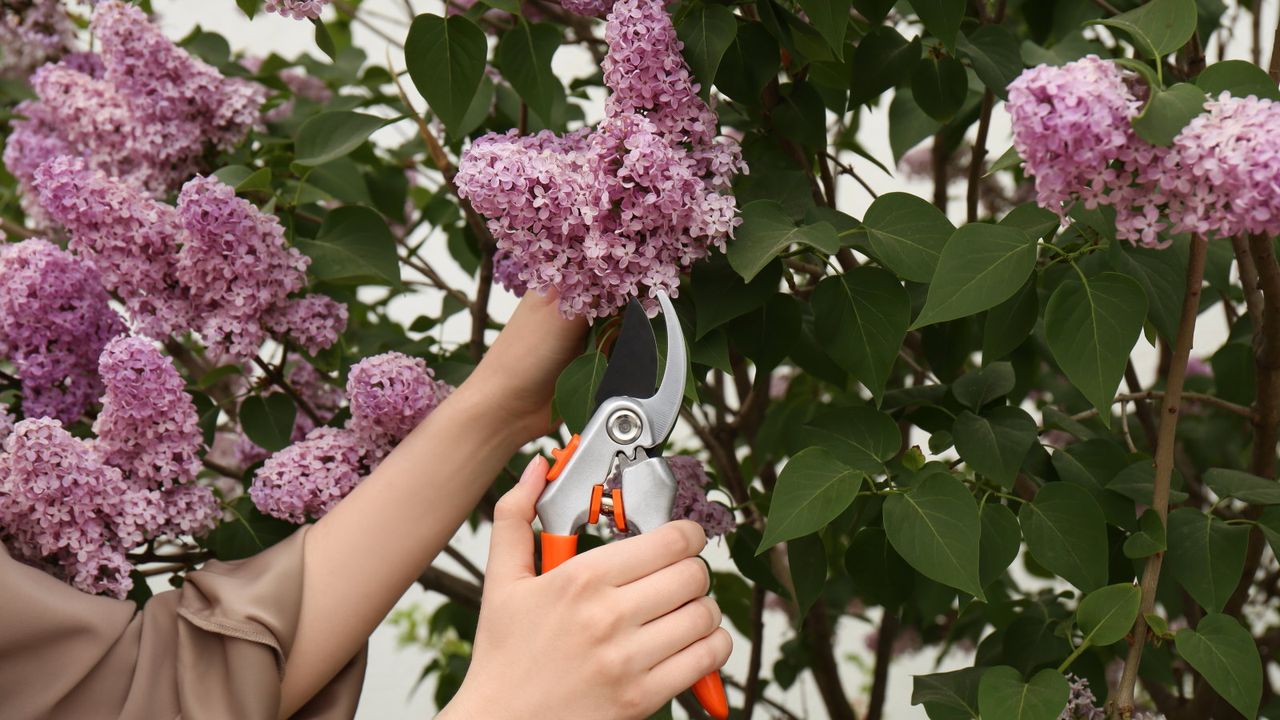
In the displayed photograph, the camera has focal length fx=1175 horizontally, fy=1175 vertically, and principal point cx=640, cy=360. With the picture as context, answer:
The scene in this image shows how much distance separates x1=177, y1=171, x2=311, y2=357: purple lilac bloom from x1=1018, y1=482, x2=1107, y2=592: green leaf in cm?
51

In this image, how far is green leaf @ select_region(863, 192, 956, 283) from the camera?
66 cm

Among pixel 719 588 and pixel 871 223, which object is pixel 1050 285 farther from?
pixel 719 588

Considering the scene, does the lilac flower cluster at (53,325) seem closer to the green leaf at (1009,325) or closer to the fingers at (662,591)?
the fingers at (662,591)

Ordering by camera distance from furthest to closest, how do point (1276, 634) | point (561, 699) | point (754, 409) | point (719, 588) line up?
point (719, 588)
point (754, 409)
point (1276, 634)
point (561, 699)

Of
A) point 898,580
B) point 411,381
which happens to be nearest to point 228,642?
point 411,381

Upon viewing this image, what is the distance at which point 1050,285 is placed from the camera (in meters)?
0.87

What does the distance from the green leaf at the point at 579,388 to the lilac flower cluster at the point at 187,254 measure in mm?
259

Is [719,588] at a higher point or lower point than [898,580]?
higher

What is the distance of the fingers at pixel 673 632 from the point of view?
1.96 ft

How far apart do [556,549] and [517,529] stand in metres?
0.03

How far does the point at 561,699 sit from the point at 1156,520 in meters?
0.35

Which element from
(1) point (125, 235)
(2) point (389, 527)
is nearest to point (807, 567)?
(2) point (389, 527)

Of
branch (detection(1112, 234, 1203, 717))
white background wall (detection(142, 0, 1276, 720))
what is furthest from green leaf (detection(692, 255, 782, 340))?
white background wall (detection(142, 0, 1276, 720))

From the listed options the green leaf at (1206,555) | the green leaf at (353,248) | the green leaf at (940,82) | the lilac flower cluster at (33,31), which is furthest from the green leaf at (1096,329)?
the lilac flower cluster at (33,31)
